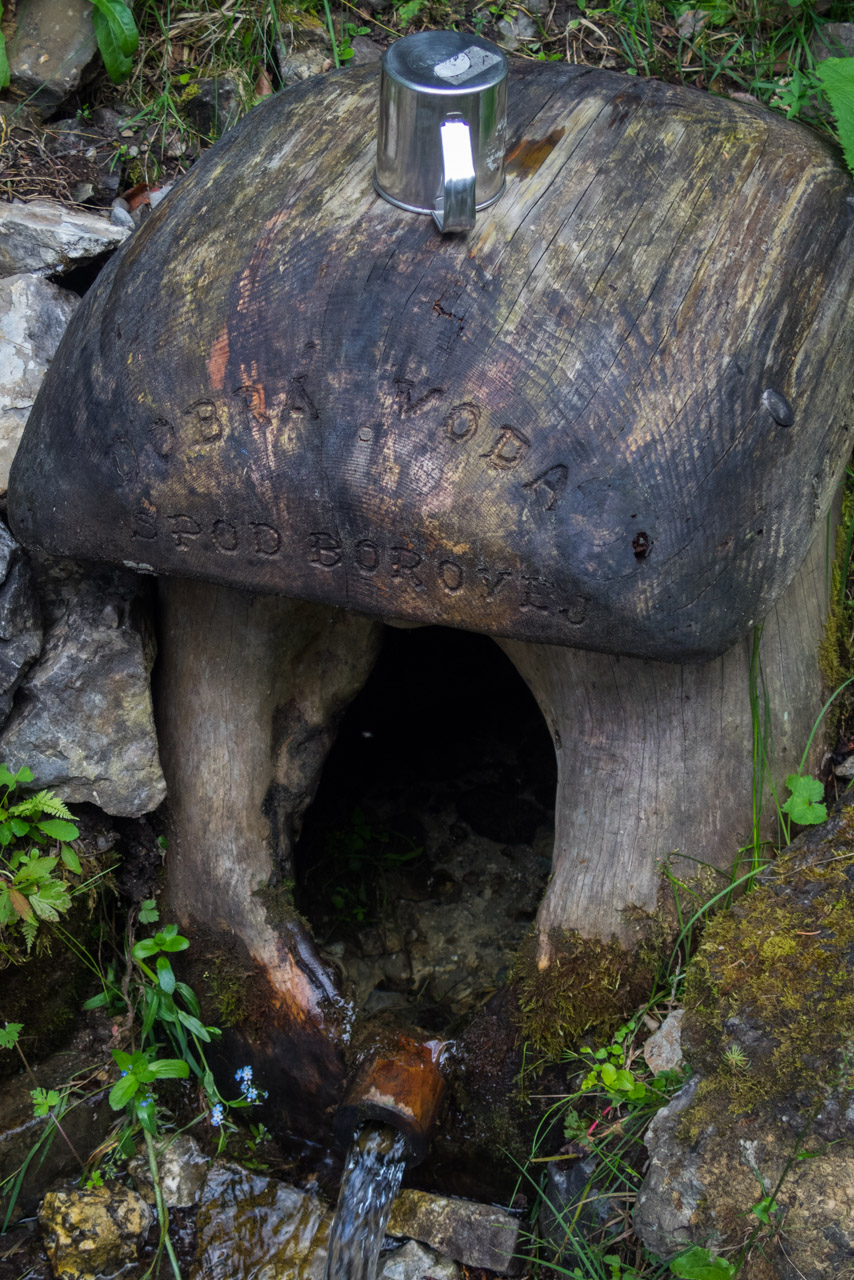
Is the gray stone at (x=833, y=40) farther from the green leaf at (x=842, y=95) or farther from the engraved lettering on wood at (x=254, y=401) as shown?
the engraved lettering on wood at (x=254, y=401)

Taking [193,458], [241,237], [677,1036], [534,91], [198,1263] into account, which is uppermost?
[534,91]

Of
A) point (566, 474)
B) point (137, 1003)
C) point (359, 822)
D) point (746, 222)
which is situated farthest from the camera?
point (359, 822)

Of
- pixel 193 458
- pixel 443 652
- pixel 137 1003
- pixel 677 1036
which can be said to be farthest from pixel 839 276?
pixel 137 1003

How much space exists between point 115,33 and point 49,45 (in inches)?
7.6

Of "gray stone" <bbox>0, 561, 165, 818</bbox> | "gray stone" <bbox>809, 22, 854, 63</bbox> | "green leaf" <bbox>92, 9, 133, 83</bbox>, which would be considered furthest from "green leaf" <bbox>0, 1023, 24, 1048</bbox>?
"gray stone" <bbox>809, 22, 854, 63</bbox>

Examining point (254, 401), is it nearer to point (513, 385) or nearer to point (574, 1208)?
point (513, 385)

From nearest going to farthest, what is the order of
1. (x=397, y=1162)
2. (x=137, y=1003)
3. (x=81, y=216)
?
1. (x=397, y=1162)
2. (x=137, y=1003)
3. (x=81, y=216)

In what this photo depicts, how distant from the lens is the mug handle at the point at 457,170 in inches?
70.6

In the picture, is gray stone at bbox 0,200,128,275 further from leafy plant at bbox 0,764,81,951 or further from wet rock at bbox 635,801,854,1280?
wet rock at bbox 635,801,854,1280

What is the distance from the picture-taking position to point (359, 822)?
3355 mm

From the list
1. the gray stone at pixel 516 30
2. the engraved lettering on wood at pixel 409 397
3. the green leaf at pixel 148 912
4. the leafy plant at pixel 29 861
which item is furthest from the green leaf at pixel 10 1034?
the gray stone at pixel 516 30

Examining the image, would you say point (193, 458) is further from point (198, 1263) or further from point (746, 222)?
point (198, 1263)

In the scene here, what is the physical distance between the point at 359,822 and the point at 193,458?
5.31 ft

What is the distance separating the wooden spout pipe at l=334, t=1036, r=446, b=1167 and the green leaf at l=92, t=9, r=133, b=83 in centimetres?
278
